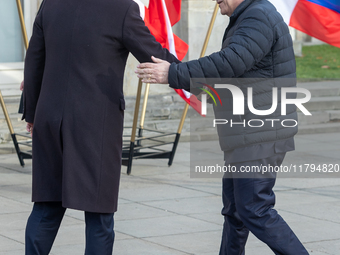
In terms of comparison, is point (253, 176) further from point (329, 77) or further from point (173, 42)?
point (329, 77)

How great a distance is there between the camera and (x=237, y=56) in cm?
311

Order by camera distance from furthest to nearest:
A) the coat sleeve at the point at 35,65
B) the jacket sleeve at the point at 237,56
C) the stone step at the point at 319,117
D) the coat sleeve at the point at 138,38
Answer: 1. the stone step at the point at 319,117
2. the coat sleeve at the point at 35,65
3. the coat sleeve at the point at 138,38
4. the jacket sleeve at the point at 237,56

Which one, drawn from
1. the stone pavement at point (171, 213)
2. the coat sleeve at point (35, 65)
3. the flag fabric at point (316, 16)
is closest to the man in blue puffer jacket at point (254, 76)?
the coat sleeve at point (35, 65)

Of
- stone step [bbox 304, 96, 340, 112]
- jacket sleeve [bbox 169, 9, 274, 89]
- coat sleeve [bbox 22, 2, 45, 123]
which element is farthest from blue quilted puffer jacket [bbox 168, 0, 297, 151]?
stone step [bbox 304, 96, 340, 112]

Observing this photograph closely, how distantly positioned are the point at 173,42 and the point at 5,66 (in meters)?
4.34

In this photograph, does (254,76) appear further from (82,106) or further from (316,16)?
(316,16)

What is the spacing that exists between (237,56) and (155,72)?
17.4 inches

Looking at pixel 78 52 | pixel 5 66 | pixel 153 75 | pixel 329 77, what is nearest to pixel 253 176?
pixel 153 75

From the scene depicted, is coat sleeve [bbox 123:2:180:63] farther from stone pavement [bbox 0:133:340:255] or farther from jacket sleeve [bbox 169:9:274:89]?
stone pavement [bbox 0:133:340:255]

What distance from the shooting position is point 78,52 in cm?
327

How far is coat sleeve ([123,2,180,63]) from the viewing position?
326cm

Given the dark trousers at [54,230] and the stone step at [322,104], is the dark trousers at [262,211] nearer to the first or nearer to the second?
the dark trousers at [54,230]

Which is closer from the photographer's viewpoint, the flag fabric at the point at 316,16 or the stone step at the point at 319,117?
the flag fabric at the point at 316,16

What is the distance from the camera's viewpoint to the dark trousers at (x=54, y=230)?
336cm
